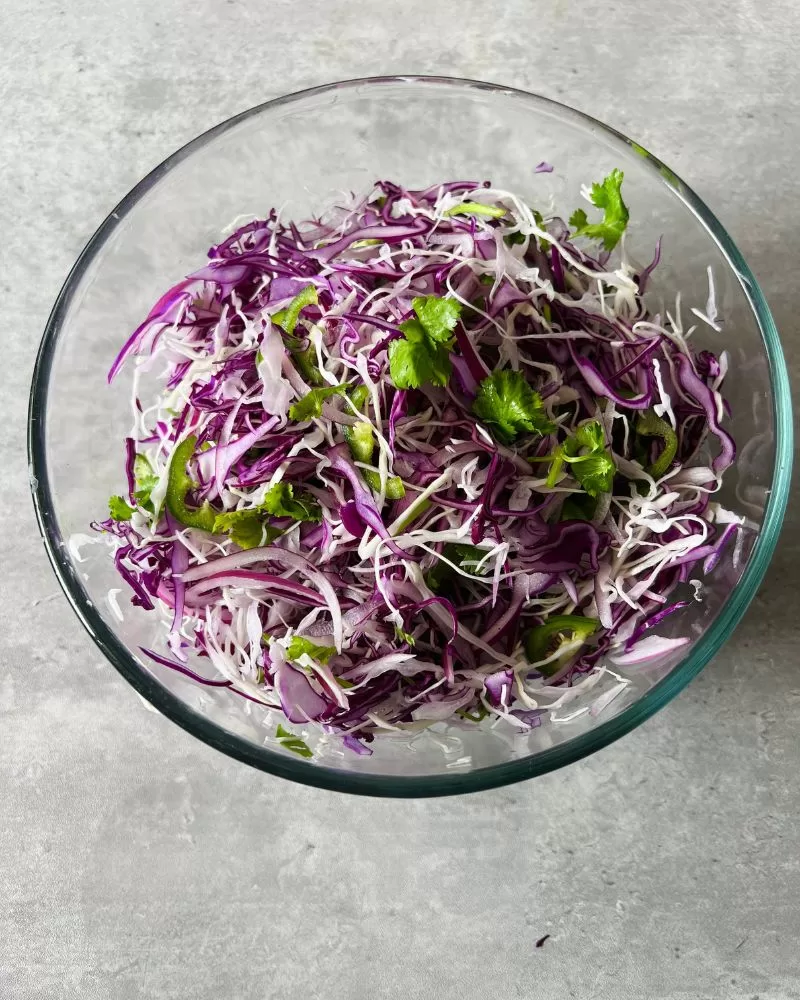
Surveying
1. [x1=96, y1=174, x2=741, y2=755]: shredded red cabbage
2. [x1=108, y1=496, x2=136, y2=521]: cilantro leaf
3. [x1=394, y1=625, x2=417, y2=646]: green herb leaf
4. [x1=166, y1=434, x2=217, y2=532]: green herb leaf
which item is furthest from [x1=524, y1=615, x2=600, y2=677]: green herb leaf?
[x1=108, y1=496, x2=136, y2=521]: cilantro leaf

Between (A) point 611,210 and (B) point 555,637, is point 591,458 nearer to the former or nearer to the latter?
(B) point 555,637

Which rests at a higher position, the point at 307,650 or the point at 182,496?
the point at 182,496

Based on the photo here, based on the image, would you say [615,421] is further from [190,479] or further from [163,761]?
[163,761]

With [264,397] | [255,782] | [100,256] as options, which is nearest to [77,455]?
[100,256]

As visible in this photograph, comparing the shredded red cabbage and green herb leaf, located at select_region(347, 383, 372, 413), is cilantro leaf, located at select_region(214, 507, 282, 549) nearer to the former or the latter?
the shredded red cabbage

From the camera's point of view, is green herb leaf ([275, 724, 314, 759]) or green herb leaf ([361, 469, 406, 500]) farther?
green herb leaf ([275, 724, 314, 759])

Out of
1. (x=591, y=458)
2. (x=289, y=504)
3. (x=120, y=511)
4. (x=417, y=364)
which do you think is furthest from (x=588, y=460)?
(x=120, y=511)

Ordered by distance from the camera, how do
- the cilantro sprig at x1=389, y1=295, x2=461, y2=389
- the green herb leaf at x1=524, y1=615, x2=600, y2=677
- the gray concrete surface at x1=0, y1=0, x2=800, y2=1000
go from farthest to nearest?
the gray concrete surface at x1=0, y1=0, x2=800, y2=1000 < the green herb leaf at x1=524, y1=615, x2=600, y2=677 < the cilantro sprig at x1=389, y1=295, x2=461, y2=389
